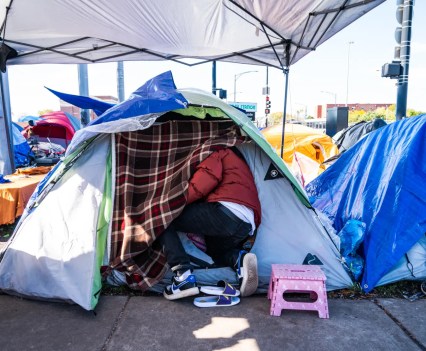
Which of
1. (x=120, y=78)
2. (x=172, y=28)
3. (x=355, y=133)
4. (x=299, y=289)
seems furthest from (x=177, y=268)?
(x=120, y=78)

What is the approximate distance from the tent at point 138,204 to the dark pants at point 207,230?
11 centimetres

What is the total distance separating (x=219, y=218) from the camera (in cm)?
281

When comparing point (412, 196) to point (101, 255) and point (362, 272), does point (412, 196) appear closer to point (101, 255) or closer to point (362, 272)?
point (362, 272)

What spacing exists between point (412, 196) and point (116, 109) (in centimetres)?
258

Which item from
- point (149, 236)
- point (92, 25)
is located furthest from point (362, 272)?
point (92, 25)

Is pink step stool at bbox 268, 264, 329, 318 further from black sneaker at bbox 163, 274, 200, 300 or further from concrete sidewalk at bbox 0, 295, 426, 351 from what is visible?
black sneaker at bbox 163, 274, 200, 300

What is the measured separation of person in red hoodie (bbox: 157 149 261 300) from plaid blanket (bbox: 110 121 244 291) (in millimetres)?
117

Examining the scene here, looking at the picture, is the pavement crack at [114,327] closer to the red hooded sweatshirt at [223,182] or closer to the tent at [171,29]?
the red hooded sweatshirt at [223,182]

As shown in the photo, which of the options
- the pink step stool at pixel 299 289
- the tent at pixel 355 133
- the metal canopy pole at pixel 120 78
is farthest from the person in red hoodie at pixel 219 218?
the metal canopy pole at pixel 120 78

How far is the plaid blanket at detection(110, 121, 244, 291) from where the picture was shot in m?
2.95

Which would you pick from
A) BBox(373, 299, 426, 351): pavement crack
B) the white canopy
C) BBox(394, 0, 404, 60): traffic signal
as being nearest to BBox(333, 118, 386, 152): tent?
BBox(394, 0, 404, 60): traffic signal

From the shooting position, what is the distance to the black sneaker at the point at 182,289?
2.75 meters

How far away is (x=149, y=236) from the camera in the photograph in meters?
2.91

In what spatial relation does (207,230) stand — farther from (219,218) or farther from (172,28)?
(172,28)
